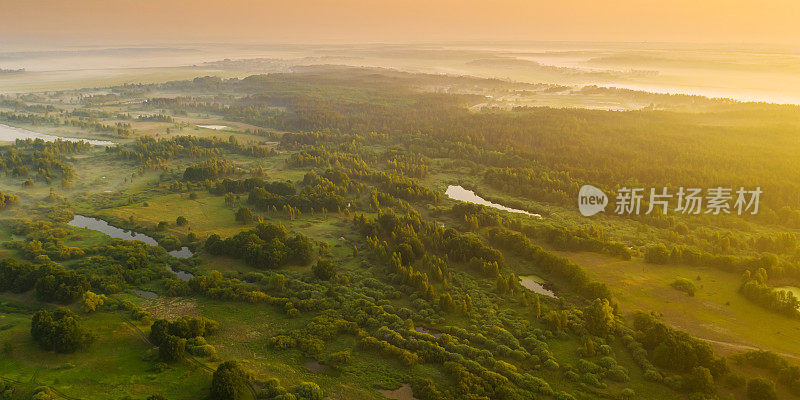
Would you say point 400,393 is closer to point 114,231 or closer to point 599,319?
point 599,319

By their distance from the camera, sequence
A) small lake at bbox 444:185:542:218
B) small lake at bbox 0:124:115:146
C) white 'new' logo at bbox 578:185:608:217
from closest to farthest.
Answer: white 'new' logo at bbox 578:185:608:217
small lake at bbox 444:185:542:218
small lake at bbox 0:124:115:146

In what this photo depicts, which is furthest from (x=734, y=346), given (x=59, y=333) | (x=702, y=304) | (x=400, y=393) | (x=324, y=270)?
(x=59, y=333)

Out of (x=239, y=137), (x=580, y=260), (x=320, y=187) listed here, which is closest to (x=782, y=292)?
(x=580, y=260)

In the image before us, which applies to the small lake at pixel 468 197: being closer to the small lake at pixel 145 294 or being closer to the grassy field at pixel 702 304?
the grassy field at pixel 702 304

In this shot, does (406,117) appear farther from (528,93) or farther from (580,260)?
(580,260)

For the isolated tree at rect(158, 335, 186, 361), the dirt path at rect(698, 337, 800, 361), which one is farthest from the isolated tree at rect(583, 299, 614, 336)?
the isolated tree at rect(158, 335, 186, 361)

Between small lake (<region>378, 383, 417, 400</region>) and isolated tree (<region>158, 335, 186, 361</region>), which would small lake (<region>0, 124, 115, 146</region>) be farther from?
small lake (<region>378, 383, 417, 400</region>)

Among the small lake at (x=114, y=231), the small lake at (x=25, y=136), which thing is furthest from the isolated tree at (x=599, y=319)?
the small lake at (x=25, y=136)

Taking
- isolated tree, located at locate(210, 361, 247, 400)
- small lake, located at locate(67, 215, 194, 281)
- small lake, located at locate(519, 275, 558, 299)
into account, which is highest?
small lake, located at locate(67, 215, 194, 281)
